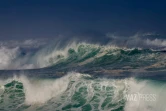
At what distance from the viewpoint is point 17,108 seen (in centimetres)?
2094

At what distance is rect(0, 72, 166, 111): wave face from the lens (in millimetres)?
19734

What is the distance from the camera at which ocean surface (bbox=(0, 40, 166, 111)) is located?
65.7 ft

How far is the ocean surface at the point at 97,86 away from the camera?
20.0 meters

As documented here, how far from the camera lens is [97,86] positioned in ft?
75.7

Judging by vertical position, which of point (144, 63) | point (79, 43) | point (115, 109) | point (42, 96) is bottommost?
point (115, 109)

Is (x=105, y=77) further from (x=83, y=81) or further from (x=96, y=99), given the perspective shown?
(x=96, y=99)

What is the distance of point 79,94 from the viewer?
73.2 ft

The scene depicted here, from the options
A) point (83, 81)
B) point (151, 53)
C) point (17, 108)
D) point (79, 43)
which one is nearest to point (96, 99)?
point (83, 81)

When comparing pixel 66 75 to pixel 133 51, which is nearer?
pixel 66 75

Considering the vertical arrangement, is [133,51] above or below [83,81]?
above

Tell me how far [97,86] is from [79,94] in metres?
1.57

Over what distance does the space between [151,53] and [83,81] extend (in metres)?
11.6

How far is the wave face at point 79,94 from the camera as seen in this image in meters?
19.7

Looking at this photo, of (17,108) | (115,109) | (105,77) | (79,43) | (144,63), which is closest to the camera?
(115,109)
